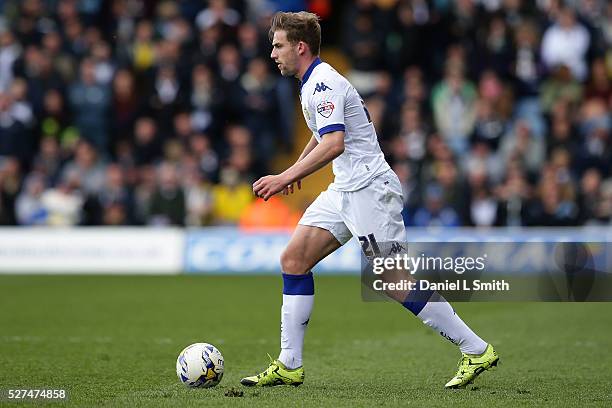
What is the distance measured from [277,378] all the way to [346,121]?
5.80ft

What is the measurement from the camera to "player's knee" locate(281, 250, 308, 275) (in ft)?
24.8

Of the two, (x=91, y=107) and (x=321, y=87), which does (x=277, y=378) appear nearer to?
(x=321, y=87)

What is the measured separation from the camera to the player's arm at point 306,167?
278 inches

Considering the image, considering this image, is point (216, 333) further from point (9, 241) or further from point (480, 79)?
point (480, 79)

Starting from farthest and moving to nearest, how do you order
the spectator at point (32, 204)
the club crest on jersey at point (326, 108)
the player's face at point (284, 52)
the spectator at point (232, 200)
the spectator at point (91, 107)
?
the spectator at point (91, 107)
the spectator at point (32, 204)
the spectator at point (232, 200)
the player's face at point (284, 52)
the club crest on jersey at point (326, 108)

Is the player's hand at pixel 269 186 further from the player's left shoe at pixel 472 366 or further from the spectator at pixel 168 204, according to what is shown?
the spectator at pixel 168 204

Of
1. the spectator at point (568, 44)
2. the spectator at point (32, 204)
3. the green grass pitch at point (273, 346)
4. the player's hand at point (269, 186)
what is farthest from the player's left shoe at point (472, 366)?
the spectator at point (32, 204)

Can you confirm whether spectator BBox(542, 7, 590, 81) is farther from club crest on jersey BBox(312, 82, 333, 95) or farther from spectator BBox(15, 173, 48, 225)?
club crest on jersey BBox(312, 82, 333, 95)

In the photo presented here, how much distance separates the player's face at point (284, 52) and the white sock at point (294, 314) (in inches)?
55.3

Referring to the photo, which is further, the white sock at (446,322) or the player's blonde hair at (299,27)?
the player's blonde hair at (299,27)

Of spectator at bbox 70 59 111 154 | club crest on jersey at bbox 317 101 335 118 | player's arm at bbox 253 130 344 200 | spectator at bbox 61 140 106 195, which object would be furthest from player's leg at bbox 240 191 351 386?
spectator at bbox 70 59 111 154

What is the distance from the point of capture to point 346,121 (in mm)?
7508

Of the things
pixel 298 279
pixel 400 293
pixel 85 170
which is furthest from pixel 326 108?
pixel 85 170

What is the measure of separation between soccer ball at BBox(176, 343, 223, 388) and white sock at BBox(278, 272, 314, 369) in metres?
0.44
